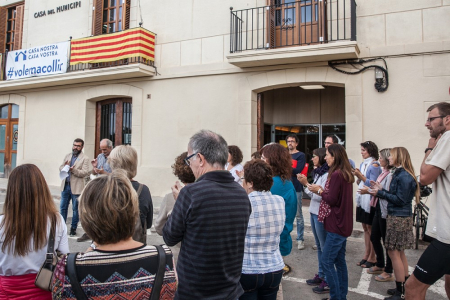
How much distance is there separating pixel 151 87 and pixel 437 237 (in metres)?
9.01

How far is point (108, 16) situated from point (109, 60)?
2.11 meters

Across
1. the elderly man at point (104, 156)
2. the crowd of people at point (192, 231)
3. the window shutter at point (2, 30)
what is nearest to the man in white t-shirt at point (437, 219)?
the crowd of people at point (192, 231)

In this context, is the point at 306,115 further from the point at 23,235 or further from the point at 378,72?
the point at 23,235

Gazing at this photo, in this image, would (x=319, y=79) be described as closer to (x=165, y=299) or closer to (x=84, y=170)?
(x=84, y=170)

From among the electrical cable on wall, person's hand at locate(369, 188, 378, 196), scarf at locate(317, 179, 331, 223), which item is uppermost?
the electrical cable on wall

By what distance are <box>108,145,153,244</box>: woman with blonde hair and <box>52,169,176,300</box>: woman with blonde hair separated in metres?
1.38

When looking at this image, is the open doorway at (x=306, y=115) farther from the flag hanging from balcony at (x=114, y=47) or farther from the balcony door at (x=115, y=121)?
the balcony door at (x=115, y=121)

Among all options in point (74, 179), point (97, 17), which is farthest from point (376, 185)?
point (97, 17)

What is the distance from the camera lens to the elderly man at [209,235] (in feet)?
6.52

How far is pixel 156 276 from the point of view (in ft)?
5.30

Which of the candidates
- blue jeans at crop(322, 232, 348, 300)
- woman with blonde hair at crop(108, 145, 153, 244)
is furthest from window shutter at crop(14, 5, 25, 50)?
blue jeans at crop(322, 232, 348, 300)

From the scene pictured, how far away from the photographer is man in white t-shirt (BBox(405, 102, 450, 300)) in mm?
2689

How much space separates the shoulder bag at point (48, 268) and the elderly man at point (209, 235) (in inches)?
26.4

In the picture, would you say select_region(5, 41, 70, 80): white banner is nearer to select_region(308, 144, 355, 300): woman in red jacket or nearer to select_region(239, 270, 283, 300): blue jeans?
select_region(308, 144, 355, 300): woman in red jacket
